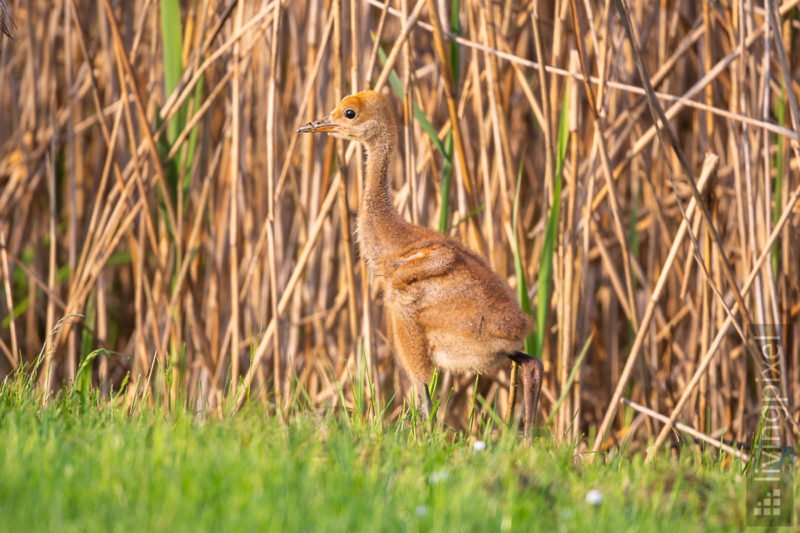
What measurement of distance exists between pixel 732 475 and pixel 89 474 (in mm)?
1819

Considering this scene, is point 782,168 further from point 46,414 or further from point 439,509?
point 46,414

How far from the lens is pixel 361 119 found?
4.18m

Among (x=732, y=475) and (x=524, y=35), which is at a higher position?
(x=524, y=35)

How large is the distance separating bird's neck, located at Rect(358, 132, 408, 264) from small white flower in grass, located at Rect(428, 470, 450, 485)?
4.55ft

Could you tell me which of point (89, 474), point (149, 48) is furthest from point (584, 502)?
point (149, 48)

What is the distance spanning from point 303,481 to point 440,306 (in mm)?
1386

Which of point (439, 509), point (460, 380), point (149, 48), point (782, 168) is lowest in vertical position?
point (460, 380)

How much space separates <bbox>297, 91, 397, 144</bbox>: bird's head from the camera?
13.7ft

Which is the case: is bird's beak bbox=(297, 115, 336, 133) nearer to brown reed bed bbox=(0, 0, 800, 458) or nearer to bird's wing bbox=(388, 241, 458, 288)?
brown reed bed bbox=(0, 0, 800, 458)

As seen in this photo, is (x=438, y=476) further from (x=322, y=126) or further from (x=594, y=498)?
(x=322, y=126)

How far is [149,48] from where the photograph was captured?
20.9ft

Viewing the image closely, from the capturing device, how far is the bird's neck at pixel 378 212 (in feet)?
13.3

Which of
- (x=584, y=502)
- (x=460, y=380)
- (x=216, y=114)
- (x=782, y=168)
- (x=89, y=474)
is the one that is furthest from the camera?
(x=216, y=114)

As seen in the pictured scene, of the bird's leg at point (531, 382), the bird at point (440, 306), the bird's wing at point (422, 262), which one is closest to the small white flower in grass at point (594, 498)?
the bird at point (440, 306)
